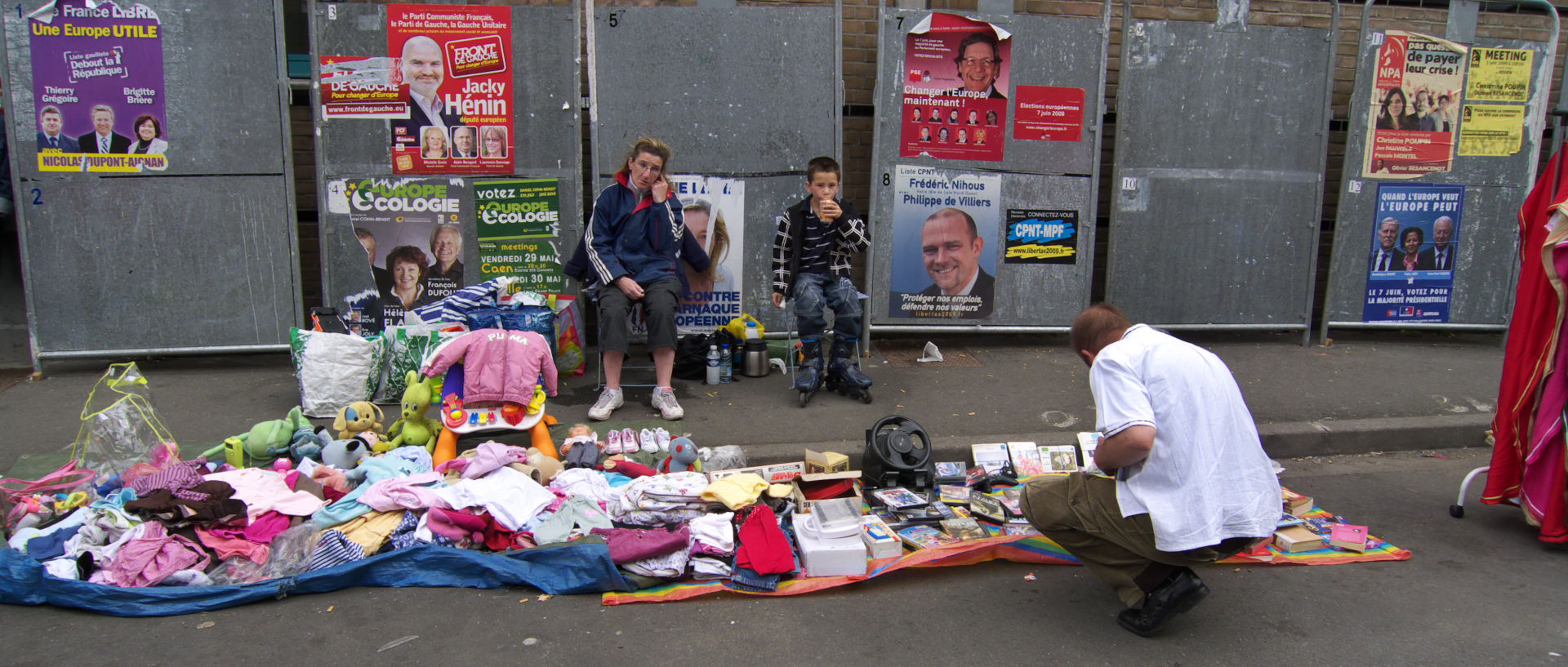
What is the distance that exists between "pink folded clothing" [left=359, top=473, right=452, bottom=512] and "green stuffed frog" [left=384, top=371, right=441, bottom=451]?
0.76 m

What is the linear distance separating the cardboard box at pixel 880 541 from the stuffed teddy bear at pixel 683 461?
1.14 metres

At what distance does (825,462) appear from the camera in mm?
4719

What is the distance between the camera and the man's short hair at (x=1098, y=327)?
3.30 m

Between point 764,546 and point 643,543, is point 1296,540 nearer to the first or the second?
point 764,546

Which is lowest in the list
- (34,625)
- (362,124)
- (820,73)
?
(34,625)

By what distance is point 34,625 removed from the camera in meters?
3.41

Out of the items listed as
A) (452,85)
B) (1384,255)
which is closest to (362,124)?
(452,85)

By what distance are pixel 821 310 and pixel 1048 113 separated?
259 cm

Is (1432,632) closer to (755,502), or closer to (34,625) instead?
(755,502)

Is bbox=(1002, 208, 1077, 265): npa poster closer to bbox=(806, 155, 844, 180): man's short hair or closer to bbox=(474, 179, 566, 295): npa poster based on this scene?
bbox=(806, 155, 844, 180): man's short hair

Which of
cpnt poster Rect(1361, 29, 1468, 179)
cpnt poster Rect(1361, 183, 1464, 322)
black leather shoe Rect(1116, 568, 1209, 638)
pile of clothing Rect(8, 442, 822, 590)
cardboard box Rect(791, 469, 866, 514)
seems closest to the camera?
black leather shoe Rect(1116, 568, 1209, 638)

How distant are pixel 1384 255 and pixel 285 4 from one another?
30.0ft

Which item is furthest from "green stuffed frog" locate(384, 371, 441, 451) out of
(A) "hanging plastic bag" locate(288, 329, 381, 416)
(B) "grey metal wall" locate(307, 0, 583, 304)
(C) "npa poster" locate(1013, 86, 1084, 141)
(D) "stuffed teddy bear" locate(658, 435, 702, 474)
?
A: (C) "npa poster" locate(1013, 86, 1084, 141)

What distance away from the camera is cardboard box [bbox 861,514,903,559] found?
393 cm
